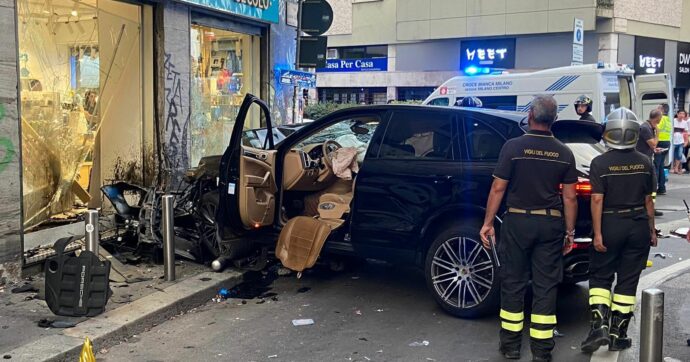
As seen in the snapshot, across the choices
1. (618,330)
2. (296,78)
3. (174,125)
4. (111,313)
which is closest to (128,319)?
(111,313)

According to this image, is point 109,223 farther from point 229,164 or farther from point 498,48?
point 498,48

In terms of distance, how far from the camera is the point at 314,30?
10.2 metres

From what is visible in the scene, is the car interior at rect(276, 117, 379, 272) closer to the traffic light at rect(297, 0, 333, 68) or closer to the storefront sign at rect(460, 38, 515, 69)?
the traffic light at rect(297, 0, 333, 68)

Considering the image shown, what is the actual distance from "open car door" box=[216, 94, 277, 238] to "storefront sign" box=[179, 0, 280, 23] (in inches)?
127

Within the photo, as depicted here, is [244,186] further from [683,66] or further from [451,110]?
[683,66]

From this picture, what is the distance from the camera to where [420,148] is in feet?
19.5

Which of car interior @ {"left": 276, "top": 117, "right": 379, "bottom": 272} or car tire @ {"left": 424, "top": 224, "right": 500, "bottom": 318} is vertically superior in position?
car interior @ {"left": 276, "top": 117, "right": 379, "bottom": 272}

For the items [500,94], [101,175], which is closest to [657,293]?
[101,175]

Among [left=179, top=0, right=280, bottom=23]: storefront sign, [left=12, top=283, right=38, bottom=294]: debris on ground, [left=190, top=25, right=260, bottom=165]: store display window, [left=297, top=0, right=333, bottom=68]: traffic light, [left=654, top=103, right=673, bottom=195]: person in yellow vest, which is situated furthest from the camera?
[left=654, top=103, right=673, bottom=195]: person in yellow vest

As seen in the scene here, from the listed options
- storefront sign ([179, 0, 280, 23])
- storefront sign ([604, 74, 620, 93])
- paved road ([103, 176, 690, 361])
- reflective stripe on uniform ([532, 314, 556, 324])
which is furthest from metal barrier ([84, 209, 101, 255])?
storefront sign ([604, 74, 620, 93])

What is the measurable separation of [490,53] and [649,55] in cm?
626

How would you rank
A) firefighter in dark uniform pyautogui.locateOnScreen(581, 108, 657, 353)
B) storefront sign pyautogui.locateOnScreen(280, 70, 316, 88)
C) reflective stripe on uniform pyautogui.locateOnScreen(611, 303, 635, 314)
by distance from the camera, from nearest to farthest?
firefighter in dark uniform pyautogui.locateOnScreen(581, 108, 657, 353) → reflective stripe on uniform pyautogui.locateOnScreen(611, 303, 635, 314) → storefront sign pyautogui.locateOnScreen(280, 70, 316, 88)

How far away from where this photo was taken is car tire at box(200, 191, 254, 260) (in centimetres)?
695

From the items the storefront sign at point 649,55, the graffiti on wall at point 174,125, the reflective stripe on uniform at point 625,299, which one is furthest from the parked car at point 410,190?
the storefront sign at point 649,55
